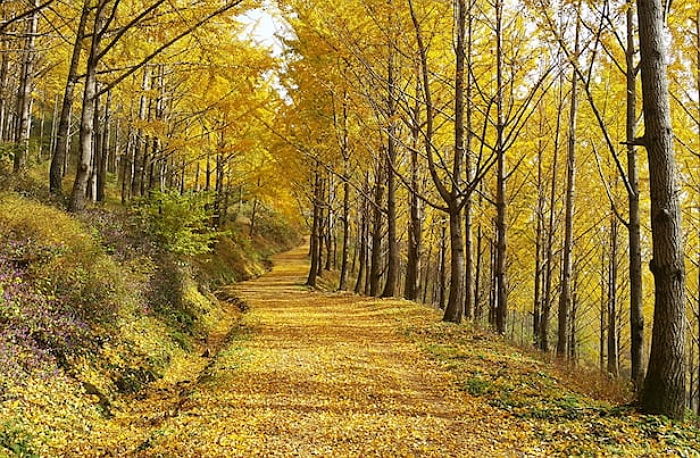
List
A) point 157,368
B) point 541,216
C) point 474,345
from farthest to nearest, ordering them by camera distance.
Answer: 1. point 541,216
2. point 474,345
3. point 157,368

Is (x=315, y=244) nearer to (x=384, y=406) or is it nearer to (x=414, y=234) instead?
(x=414, y=234)

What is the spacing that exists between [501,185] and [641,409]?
23.5 ft

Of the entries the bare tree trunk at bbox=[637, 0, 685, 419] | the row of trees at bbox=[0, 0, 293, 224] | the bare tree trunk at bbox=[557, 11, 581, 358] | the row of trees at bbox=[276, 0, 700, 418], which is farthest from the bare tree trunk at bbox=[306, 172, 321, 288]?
the bare tree trunk at bbox=[637, 0, 685, 419]

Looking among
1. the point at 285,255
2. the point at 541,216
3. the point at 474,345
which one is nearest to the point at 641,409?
the point at 474,345

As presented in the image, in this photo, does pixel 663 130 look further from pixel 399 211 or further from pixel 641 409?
pixel 399 211

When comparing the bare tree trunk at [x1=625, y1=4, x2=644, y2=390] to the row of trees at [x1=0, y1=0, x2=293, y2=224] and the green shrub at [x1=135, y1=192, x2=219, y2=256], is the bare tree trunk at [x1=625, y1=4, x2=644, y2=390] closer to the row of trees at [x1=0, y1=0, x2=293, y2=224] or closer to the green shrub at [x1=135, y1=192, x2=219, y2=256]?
the row of trees at [x1=0, y1=0, x2=293, y2=224]

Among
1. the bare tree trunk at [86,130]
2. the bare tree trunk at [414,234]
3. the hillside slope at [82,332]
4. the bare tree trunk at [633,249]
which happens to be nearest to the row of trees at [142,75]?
the bare tree trunk at [86,130]

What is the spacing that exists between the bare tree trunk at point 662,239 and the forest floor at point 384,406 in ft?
1.28

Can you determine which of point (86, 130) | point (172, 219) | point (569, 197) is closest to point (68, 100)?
point (86, 130)

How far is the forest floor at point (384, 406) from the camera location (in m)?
4.53

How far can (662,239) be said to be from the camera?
17.0 ft

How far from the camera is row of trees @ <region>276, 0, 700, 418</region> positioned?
532 cm

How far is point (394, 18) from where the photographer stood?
11.9 m

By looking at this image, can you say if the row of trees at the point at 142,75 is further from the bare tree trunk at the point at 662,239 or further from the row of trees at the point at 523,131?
the bare tree trunk at the point at 662,239
